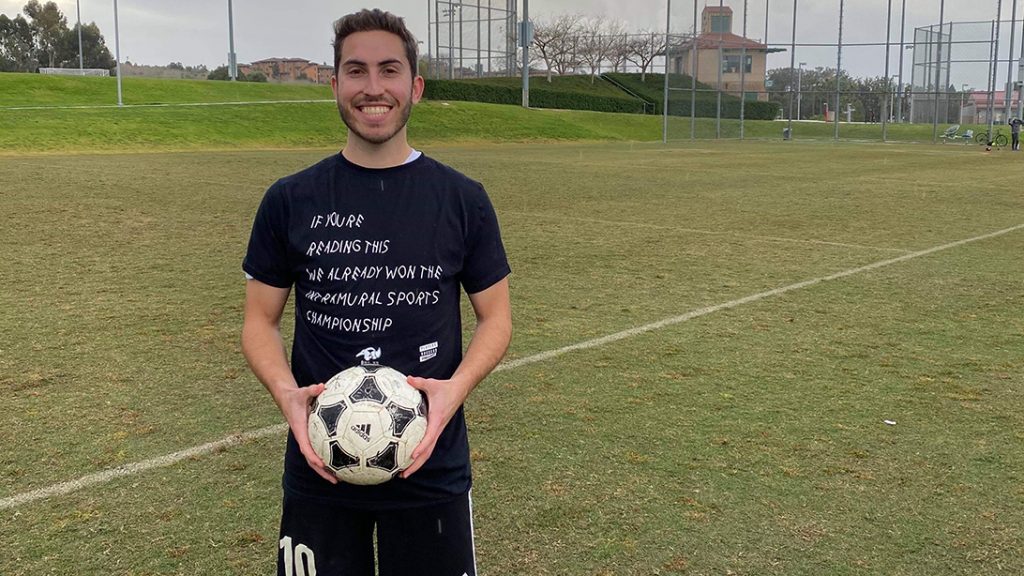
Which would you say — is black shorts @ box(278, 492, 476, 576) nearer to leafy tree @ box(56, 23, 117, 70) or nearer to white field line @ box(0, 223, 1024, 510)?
white field line @ box(0, 223, 1024, 510)

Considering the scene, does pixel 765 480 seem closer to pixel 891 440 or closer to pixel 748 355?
pixel 891 440

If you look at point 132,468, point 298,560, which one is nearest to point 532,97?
point 132,468

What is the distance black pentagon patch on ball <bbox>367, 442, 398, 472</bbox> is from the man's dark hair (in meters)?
0.96

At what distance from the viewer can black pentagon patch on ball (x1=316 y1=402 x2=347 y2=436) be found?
2.15 meters

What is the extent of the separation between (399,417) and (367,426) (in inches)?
3.0

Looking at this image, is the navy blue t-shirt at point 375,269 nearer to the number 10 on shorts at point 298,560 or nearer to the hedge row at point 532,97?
A: the number 10 on shorts at point 298,560

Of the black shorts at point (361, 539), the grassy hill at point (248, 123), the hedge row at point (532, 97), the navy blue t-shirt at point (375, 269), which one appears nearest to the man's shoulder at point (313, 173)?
the navy blue t-shirt at point (375, 269)

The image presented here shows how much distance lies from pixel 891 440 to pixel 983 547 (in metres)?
1.19

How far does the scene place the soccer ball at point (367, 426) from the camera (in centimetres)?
215

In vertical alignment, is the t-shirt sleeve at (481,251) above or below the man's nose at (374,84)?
below

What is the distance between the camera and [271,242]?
239cm

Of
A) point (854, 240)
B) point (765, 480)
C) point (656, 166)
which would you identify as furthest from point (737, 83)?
point (765, 480)

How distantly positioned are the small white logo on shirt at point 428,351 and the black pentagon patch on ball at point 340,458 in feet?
1.03

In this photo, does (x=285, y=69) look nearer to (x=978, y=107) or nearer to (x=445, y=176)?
(x=978, y=107)
